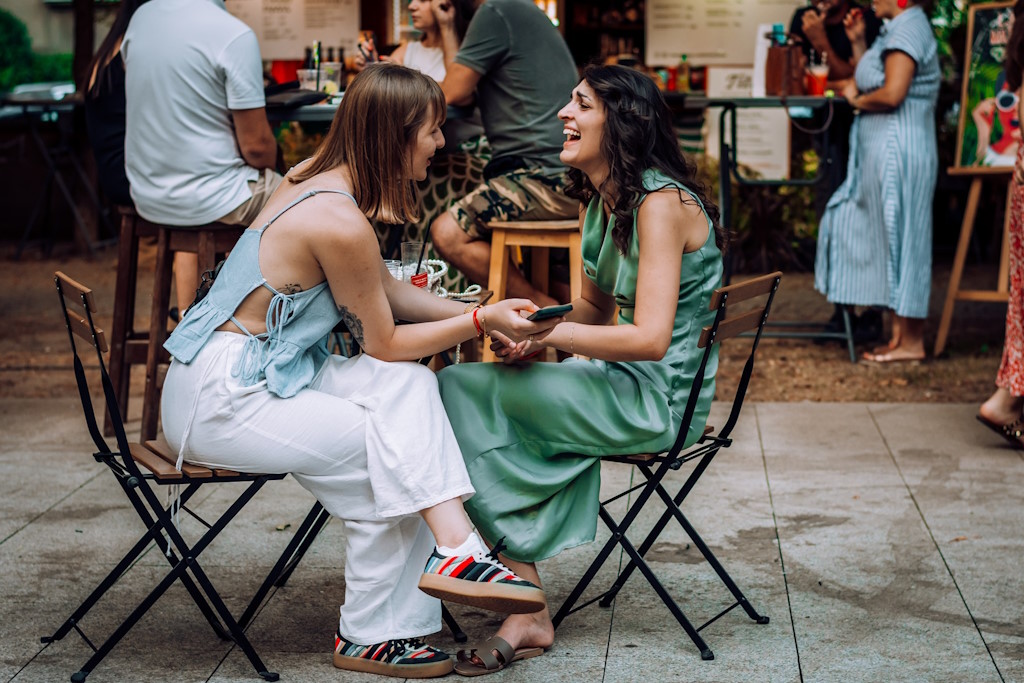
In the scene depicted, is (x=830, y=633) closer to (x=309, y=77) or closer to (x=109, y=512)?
(x=109, y=512)

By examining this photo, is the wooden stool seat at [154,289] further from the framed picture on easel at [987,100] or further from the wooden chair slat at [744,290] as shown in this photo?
the framed picture on easel at [987,100]

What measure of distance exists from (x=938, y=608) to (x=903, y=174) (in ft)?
11.8

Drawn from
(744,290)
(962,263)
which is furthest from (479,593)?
(962,263)

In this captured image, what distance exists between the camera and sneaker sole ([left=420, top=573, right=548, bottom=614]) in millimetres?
2688

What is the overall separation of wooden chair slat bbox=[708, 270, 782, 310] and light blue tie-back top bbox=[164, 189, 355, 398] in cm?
87

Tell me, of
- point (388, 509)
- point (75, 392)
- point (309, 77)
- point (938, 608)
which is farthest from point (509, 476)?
point (75, 392)

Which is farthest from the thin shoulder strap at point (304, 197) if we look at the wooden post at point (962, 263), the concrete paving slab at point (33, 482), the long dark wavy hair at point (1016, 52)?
the wooden post at point (962, 263)

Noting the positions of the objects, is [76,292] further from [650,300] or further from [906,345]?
[906,345]

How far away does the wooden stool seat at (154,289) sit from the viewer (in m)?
4.72

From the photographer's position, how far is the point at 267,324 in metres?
2.93

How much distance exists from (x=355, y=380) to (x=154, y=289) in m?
2.17

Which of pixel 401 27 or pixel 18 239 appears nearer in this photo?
pixel 401 27

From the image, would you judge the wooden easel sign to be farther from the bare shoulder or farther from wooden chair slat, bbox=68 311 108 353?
wooden chair slat, bbox=68 311 108 353

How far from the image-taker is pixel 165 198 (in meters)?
4.64
